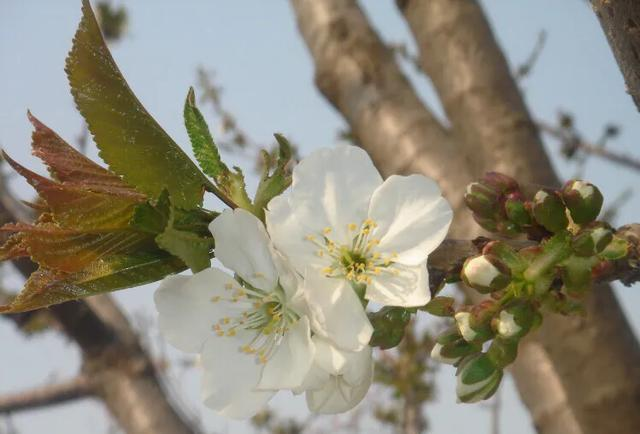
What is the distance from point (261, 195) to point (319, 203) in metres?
0.04

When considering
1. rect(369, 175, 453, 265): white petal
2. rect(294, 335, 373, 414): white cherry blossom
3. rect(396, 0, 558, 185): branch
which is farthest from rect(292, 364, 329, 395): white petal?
rect(396, 0, 558, 185): branch

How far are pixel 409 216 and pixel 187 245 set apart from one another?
17 cm

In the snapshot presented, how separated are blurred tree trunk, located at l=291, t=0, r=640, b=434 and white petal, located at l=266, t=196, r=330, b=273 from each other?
86cm

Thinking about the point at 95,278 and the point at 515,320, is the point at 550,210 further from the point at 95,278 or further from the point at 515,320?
the point at 95,278

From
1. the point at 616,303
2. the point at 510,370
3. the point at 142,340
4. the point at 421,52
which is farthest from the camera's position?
the point at 142,340

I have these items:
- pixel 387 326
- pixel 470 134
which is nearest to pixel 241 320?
pixel 387 326

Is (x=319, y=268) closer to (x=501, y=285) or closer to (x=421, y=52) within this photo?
(x=501, y=285)

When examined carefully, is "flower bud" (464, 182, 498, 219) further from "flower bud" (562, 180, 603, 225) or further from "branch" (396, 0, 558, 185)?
"branch" (396, 0, 558, 185)

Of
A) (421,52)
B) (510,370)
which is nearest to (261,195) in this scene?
(510,370)

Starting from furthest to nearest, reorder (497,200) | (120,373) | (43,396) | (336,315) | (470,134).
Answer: (43,396) → (120,373) → (470,134) → (497,200) → (336,315)

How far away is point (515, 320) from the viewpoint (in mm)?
515

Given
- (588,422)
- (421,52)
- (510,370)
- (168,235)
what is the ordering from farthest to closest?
1. (421,52)
2. (510,370)
3. (588,422)
4. (168,235)

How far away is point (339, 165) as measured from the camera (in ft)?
1.82

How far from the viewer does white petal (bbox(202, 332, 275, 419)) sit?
0.54 meters
